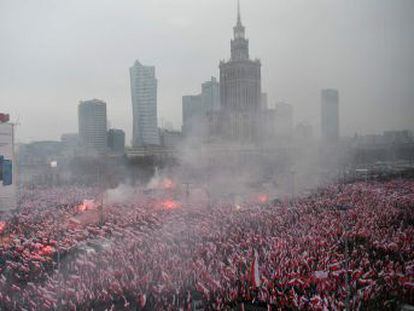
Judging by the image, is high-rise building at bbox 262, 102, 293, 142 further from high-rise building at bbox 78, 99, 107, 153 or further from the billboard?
high-rise building at bbox 78, 99, 107, 153

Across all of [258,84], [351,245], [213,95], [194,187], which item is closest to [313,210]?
[351,245]

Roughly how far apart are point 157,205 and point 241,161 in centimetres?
3587

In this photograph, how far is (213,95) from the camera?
164 metres

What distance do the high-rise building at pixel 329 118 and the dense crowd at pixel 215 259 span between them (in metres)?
41.0

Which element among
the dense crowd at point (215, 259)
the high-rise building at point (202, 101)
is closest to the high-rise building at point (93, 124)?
the high-rise building at point (202, 101)

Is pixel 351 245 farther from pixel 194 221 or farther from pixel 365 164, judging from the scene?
pixel 365 164

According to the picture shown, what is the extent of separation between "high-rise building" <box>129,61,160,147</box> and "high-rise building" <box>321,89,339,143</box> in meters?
92.4

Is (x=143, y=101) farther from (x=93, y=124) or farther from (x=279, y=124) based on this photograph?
(x=279, y=124)

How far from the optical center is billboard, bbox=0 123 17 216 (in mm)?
29953

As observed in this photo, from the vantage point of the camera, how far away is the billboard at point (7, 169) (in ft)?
98.3

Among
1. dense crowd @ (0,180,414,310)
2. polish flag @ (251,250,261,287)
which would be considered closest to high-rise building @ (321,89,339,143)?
dense crowd @ (0,180,414,310)

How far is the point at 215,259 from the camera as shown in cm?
1616

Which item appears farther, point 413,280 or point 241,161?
point 241,161

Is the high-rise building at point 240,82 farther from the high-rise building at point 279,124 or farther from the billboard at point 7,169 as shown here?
the billboard at point 7,169
